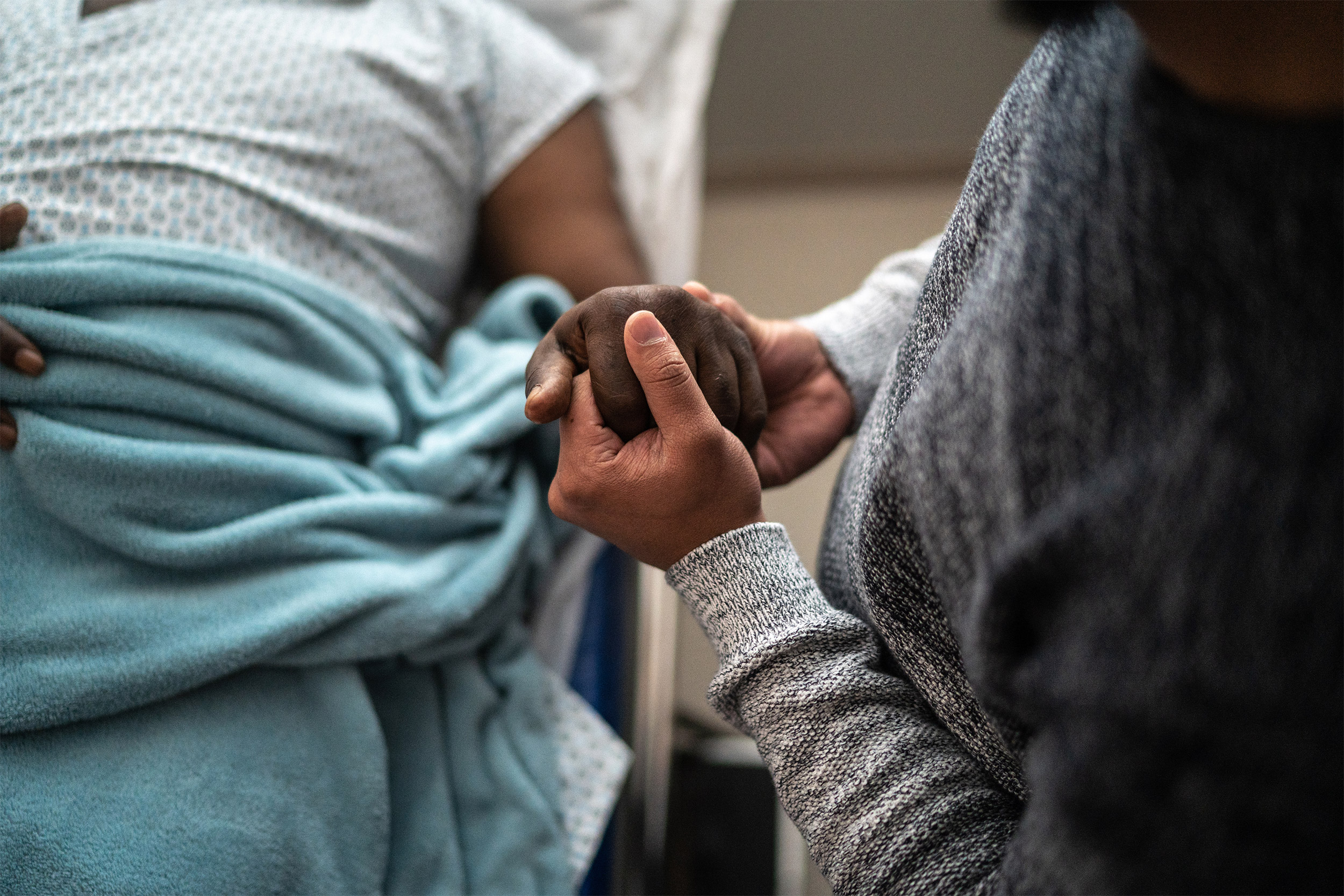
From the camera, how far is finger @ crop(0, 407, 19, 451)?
654 mm

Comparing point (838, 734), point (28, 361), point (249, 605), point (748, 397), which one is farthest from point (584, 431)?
point (28, 361)

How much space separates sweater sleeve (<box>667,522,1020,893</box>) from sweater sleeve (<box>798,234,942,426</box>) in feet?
0.79

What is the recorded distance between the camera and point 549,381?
55cm

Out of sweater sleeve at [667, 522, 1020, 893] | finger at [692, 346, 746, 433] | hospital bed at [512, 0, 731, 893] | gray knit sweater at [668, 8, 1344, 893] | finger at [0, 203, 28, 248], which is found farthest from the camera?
hospital bed at [512, 0, 731, 893]

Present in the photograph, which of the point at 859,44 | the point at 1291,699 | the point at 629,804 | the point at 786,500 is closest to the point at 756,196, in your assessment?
the point at 859,44

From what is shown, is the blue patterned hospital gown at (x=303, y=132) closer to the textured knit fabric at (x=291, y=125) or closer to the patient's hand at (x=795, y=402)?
the textured knit fabric at (x=291, y=125)

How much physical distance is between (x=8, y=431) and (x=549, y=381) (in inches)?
17.7

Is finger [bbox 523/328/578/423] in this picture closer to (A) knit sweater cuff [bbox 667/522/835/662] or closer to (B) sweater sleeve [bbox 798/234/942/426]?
(A) knit sweater cuff [bbox 667/522/835/662]

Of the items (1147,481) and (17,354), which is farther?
(17,354)

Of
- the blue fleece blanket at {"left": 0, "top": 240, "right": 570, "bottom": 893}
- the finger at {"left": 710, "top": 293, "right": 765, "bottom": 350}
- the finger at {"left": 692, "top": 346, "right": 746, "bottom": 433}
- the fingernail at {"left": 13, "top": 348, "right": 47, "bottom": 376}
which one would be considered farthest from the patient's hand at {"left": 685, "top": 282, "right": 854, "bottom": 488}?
the fingernail at {"left": 13, "top": 348, "right": 47, "bottom": 376}

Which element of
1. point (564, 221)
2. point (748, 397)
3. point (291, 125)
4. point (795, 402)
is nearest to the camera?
point (748, 397)

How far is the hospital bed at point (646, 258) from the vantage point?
903 millimetres

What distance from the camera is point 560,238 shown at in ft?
3.25

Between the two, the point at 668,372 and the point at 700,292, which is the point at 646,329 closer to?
the point at 668,372
